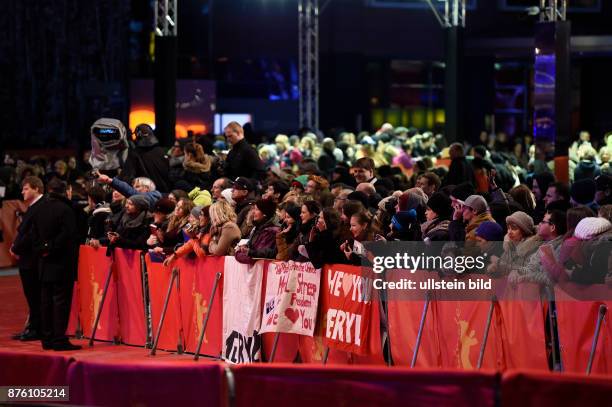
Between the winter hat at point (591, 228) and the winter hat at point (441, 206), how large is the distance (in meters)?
1.84

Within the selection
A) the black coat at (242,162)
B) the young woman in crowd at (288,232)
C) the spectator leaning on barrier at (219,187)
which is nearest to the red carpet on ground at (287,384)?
the young woman in crowd at (288,232)

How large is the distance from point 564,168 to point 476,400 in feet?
48.5

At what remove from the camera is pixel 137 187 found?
16.1 m

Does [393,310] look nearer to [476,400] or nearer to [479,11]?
[476,400]

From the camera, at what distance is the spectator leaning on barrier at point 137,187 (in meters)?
15.7

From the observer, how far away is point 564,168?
2153 cm

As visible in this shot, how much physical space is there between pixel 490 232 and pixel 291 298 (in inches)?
86.8

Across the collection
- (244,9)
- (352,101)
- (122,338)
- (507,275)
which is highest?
(244,9)

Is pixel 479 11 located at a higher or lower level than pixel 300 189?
higher

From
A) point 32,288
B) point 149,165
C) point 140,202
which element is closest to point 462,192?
point 140,202

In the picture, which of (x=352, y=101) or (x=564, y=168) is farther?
(x=352, y=101)

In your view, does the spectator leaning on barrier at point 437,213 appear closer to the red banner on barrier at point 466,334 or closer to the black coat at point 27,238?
the red banner on barrier at point 466,334

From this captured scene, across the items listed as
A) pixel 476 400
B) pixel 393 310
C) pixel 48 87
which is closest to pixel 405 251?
pixel 393 310

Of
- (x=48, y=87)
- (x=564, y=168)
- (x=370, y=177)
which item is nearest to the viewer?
(x=370, y=177)
